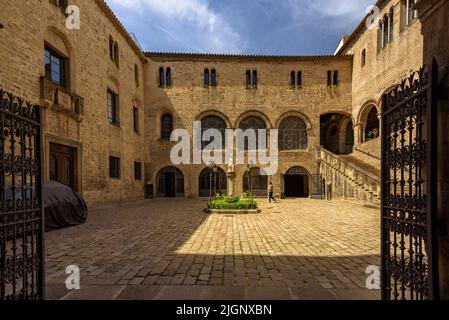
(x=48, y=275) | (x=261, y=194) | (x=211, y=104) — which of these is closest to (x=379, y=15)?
(x=211, y=104)

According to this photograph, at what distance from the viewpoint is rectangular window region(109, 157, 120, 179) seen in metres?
15.3

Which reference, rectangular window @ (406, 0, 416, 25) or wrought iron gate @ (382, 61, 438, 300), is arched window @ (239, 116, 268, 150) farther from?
wrought iron gate @ (382, 61, 438, 300)

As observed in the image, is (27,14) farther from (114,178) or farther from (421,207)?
(421,207)

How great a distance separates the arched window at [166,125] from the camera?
20.9 m

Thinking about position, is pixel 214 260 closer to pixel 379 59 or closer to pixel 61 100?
pixel 61 100

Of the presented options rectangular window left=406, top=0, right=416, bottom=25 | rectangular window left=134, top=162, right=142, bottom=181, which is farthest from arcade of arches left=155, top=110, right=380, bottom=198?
rectangular window left=406, top=0, right=416, bottom=25

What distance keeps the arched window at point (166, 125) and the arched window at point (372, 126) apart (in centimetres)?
1712

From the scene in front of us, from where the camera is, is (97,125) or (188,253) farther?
(97,125)

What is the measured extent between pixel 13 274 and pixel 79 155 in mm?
10967

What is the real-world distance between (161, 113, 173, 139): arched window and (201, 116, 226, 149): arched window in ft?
9.44

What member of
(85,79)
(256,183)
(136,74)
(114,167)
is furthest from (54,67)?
(256,183)

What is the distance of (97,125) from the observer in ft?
44.8

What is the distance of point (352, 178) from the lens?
1478cm

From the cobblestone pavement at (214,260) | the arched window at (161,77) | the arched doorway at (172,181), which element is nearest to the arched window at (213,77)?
the arched window at (161,77)
